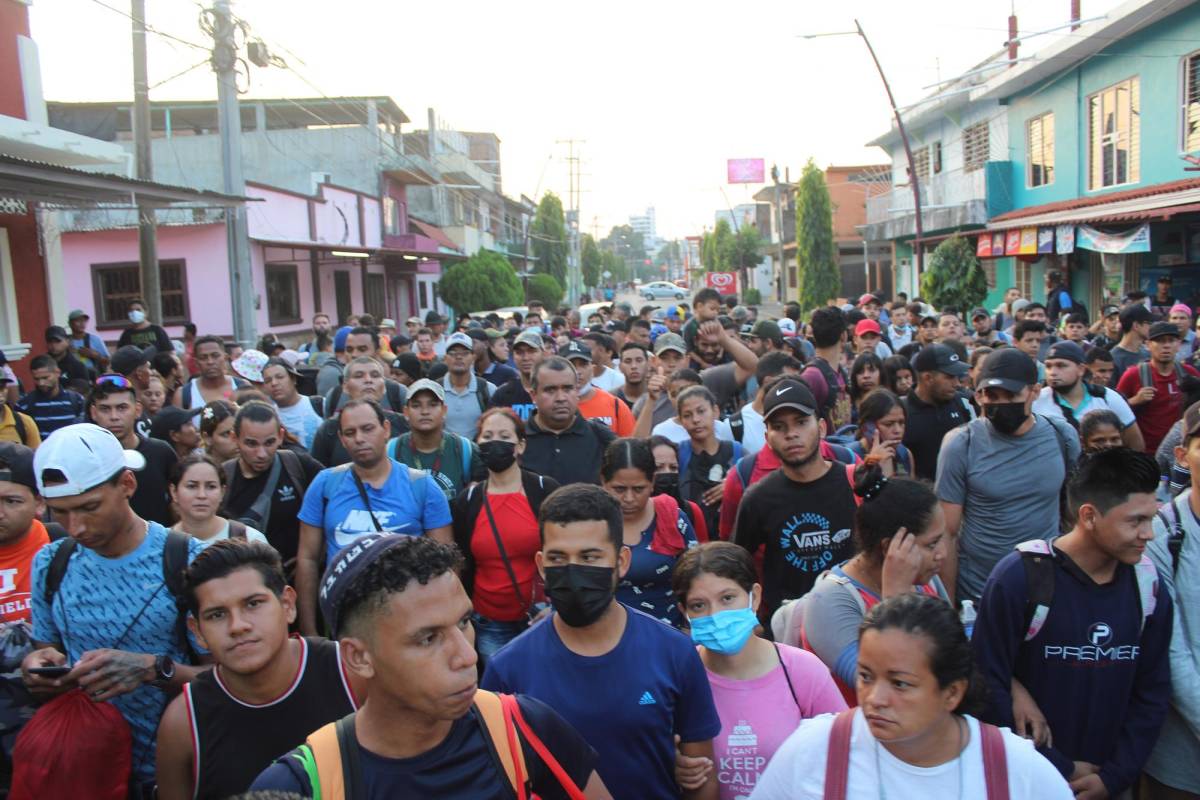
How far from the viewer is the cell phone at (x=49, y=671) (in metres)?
2.82

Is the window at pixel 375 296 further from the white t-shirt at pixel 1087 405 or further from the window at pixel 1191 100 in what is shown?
the white t-shirt at pixel 1087 405

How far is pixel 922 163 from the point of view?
109ft

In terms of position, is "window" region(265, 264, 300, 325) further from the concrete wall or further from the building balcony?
the concrete wall

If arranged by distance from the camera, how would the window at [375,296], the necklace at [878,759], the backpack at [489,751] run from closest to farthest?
1. the backpack at [489,751]
2. the necklace at [878,759]
3. the window at [375,296]

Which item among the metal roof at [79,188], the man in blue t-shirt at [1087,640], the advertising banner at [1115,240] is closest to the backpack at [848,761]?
the man in blue t-shirt at [1087,640]

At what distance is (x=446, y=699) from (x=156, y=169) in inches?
1197

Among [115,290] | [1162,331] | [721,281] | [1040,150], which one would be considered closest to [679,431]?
[1162,331]

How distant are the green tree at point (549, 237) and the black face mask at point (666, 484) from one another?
6054cm

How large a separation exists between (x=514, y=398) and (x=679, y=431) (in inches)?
63.9

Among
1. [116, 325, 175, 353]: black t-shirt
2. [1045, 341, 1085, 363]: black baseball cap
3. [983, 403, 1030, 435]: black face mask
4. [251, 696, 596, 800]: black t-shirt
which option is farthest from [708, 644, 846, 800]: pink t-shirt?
[116, 325, 175, 353]: black t-shirt

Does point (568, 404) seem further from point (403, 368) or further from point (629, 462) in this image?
point (403, 368)

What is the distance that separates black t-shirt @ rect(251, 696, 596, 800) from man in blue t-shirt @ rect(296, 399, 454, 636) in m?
2.37

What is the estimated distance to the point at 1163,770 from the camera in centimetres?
336

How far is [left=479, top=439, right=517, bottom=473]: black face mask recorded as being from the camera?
4.69 meters
